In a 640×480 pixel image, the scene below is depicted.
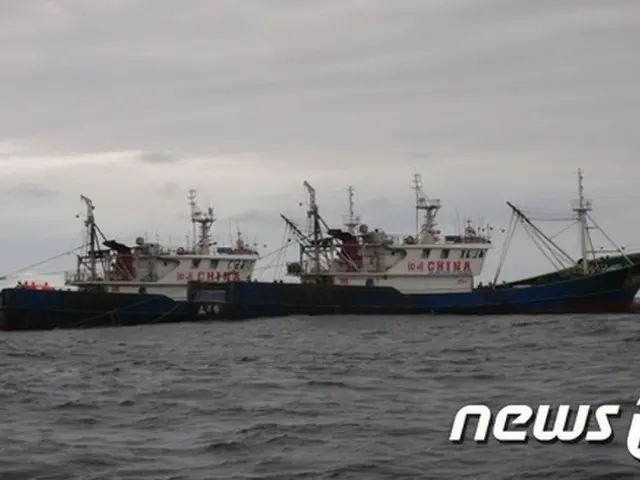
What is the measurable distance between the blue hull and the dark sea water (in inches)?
615

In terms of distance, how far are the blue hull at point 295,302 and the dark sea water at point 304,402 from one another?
15.6m

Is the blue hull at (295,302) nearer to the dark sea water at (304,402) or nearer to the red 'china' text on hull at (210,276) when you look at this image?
the red 'china' text on hull at (210,276)

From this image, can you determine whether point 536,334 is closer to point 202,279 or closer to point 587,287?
point 587,287

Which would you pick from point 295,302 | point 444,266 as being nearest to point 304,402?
point 295,302

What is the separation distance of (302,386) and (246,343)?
569 inches

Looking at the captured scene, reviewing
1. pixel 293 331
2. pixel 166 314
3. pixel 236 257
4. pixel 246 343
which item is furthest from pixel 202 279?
pixel 246 343

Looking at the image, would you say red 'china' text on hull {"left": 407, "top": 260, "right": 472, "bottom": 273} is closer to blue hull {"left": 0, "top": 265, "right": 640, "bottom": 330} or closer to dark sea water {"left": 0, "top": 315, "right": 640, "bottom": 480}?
blue hull {"left": 0, "top": 265, "right": 640, "bottom": 330}

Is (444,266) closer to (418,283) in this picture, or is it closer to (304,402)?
(418,283)

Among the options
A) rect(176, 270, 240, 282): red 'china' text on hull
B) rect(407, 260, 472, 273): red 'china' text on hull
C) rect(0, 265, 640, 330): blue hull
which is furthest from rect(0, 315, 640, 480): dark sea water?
rect(176, 270, 240, 282): red 'china' text on hull

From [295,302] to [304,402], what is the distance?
3442 cm

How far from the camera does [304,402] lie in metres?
18.3

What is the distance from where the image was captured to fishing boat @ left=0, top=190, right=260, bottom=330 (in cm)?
5284

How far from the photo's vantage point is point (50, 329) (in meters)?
52.4

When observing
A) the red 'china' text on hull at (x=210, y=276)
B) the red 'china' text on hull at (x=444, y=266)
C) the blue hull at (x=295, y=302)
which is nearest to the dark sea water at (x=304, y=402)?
the blue hull at (x=295, y=302)
